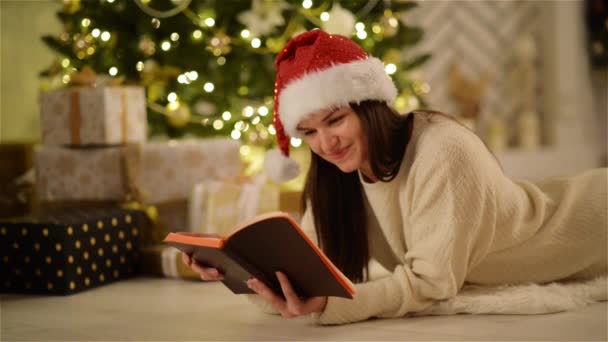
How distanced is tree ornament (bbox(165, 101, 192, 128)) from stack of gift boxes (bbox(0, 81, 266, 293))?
0.26 metres

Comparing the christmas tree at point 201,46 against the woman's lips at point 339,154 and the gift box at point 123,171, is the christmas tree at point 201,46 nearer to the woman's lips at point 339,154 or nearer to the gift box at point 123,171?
the gift box at point 123,171

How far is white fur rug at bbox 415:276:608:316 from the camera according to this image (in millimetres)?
1764

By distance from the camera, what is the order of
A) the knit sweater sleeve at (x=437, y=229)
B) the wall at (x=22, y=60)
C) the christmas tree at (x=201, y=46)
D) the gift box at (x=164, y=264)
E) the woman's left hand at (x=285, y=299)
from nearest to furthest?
the woman's left hand at (x=285, y=299), the knit sweater sleeve at (x=437, y=229), the gift box at (x=164, y=264), the christmas tree at (x=201, y=46), the wall at (x=22, y=60)

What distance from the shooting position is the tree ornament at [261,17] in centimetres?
305

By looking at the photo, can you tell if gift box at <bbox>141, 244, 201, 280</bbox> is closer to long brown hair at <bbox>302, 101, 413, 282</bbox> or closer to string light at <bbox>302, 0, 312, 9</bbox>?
long brown hair at <bbox>302, 101, 413, 282</bbox>

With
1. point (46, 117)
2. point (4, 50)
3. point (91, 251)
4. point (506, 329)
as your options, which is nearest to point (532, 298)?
point (506, 329)

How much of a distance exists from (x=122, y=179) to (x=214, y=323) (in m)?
0.98

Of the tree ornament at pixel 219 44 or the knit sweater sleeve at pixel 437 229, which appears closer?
the knit sweater sleeve at pixel 437 229

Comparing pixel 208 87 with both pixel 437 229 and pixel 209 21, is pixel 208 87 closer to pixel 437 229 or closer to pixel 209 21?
pixel 209 21

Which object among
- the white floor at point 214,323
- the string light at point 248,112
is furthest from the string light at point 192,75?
the white floor at point 214,323

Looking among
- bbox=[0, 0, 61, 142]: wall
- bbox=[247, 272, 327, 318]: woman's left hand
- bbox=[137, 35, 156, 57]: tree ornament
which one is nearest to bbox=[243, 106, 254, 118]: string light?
bbox=[137, 35, 156, 57]: tree ornament

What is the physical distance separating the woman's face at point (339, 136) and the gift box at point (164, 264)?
91 cm

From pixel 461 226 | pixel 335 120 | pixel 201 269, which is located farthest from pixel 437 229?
pixel 201 269

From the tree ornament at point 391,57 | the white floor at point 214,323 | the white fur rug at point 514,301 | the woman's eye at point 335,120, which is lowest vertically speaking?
the white floor at point 214,323
